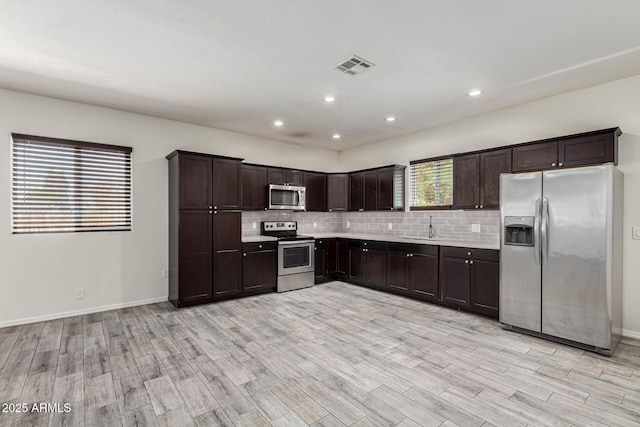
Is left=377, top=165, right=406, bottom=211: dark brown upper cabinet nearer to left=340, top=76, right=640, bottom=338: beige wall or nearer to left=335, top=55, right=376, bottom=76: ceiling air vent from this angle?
left=340, top=76, right=640, bottom=338: beige wall

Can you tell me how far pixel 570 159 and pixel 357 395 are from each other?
347cm

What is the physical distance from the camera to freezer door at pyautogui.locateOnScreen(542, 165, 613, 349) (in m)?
2.96

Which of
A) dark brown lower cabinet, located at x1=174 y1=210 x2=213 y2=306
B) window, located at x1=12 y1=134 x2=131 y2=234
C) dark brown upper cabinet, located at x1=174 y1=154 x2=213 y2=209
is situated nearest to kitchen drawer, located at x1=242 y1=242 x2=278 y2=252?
dark brown lower cabinet, located at x1=174 y1=210 x2=213 y2=306

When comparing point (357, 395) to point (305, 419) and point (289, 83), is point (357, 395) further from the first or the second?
point (289, 83)

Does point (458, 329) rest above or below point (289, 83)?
below

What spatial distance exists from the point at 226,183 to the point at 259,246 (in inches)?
46.2

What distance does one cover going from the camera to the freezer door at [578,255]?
9.73 feet

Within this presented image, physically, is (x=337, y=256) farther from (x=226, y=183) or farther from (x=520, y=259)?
(x=520, y=259)

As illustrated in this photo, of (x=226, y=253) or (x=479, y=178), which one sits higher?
(x=479, y=178)

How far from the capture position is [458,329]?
362 cm

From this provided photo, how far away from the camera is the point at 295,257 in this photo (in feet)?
18.2

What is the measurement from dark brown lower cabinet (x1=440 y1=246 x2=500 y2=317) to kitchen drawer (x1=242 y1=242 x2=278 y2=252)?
8.91 feet

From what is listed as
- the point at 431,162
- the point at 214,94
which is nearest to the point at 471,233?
the point at 431,162

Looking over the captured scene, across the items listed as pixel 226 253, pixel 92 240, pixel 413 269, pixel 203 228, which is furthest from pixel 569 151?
pixel 92 240
